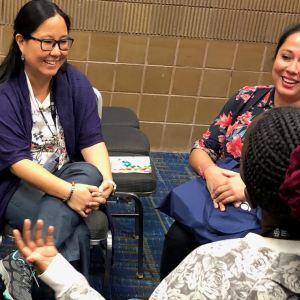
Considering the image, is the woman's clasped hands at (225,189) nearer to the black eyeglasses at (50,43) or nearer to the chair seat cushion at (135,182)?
the chair seat cushion at (135,182)

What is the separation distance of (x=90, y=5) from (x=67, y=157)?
1.44m

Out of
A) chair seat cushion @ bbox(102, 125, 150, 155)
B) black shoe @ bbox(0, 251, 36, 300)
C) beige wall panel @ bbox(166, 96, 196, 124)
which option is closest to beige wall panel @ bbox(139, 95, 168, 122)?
beige wall panel @ bbox(166, 96, 196, 124)

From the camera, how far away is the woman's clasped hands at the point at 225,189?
5.93ft

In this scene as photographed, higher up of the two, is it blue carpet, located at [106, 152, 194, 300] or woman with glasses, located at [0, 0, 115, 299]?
woman with glasses, located at [0, 0, 115, 299]

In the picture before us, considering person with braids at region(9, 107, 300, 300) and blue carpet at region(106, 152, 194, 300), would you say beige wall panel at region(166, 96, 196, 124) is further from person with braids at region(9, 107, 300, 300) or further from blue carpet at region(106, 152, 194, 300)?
person with braids at region(9, 107, 300, 300)

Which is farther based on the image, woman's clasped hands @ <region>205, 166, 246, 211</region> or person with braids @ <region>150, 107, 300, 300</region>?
woman's clasped hands @ <region>205, 166, 246, 211</region>

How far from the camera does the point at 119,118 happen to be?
2.72m

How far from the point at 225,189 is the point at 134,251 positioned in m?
0.95

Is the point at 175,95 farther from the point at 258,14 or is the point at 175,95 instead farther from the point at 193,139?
the point at 258,14

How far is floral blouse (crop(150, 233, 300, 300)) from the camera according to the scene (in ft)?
3.31

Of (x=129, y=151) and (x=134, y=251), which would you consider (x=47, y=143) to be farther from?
(x=134, y=251)

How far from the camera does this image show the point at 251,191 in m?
1.05

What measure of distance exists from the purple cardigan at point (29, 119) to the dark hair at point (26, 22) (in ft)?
0.12

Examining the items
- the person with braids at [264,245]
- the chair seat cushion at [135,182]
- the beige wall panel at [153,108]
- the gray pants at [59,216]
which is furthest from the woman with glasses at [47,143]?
the beige wall panel at [153,108]
